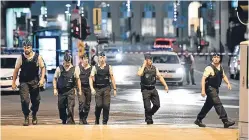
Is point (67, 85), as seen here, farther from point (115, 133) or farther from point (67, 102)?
point (115, 133)

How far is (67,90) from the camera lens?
48.8ft

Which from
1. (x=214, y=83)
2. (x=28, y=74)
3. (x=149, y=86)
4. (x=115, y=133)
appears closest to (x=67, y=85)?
(x=28, y=74)

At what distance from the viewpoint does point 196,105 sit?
2088cm

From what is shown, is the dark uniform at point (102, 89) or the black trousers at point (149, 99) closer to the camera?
the dark uniform at point (102, 89)

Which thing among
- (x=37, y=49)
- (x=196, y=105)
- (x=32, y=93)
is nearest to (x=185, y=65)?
(x=37, y=49)

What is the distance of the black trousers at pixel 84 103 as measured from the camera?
1545cm

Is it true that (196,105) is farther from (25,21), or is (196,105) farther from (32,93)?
(25,21)

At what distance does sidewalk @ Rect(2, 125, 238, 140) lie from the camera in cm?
1228

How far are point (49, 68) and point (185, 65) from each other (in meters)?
8.19

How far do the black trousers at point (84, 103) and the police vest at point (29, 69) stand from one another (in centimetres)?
163

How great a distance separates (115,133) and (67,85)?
2.47 metres

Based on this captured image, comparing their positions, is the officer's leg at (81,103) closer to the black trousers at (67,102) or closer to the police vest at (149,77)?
the black trousers at (67,102)

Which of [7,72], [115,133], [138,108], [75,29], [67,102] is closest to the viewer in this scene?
[115,133]

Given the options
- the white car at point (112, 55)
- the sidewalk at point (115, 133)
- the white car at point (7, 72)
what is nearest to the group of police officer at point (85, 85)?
the sidewalk at point (115, 133)
